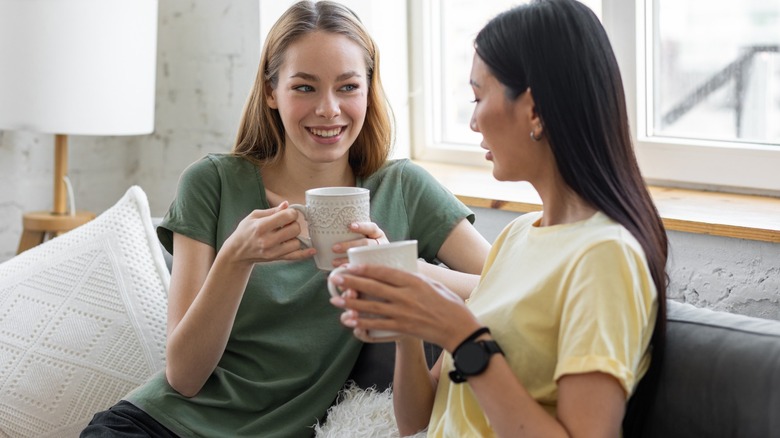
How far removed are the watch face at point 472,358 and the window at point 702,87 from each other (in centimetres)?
123

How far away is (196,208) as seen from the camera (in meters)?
1.77

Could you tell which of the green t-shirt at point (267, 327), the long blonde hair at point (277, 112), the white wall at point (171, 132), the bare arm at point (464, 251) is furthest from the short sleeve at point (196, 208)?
the white wall at point (171, 132)

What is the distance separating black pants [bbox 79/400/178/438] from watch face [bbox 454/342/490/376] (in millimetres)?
730

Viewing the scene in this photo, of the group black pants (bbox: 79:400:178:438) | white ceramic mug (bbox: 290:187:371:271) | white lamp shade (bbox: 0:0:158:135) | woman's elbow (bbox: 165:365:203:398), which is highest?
white lamp shade (bbox: 0:0:158:135)

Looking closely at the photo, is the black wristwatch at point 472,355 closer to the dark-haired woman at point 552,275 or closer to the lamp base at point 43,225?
the dark-haired woman at point 552,275

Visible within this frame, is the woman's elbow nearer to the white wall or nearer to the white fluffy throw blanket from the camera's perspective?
the white fluffy throw blanket

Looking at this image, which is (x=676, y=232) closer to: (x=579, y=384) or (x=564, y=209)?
(x=564, y=209)

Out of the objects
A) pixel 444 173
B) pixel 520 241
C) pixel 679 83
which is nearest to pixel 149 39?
pixel 444 173

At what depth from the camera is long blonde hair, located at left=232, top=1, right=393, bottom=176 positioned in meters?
1.78

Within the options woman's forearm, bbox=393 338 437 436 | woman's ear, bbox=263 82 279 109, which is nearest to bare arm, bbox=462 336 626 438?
woman's forearm, bbox=393 338 437 436

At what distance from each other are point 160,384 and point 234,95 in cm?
131

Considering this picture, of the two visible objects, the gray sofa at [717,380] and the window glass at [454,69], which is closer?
the gray sofa at [717,380]

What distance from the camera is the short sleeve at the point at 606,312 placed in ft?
3.47

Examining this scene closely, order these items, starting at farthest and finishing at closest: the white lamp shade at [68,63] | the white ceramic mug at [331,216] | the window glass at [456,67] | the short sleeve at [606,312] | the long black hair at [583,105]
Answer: the window glass at [456,67], the white lamp shade at [68,63], the white ceramic mug at [331,216], the long black hair at [583,105], the short sleeve at [606,312]
